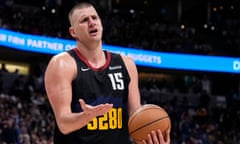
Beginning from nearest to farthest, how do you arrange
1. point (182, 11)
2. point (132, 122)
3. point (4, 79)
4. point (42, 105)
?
point (132, 122), point (42, 105), point (4, 79), point (182, 11)

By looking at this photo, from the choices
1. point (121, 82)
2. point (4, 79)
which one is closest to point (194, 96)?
point (4, 79)

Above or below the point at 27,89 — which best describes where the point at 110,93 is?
above

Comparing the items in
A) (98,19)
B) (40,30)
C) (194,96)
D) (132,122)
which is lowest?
(194,96)

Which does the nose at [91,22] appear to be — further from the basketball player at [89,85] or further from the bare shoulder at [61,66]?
the bare shoulder at [61,66]

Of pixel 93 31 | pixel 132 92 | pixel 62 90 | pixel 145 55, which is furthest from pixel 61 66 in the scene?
pixel 145 55

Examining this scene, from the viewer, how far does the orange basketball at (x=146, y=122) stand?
2816 mm

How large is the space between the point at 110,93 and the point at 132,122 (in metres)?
0.22

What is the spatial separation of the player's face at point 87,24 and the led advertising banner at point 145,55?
11246 mm

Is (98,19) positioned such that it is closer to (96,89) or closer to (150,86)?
(96,89)

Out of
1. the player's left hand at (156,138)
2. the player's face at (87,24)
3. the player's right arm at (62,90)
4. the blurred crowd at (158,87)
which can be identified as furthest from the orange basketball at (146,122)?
the blurred crowd at (158,87)

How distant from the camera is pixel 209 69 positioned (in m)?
18.4

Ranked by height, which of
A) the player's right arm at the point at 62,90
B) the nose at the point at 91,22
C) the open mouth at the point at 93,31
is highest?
the nose at the point at 91,22

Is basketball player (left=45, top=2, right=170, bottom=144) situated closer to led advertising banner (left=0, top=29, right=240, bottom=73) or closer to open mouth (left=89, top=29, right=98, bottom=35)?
open mouth (left=89, top=29, right=98, bottom=35)

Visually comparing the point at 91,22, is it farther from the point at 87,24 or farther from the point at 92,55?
the point at 92,55
